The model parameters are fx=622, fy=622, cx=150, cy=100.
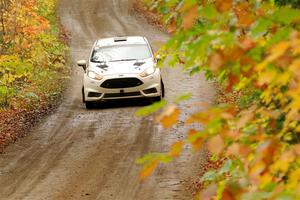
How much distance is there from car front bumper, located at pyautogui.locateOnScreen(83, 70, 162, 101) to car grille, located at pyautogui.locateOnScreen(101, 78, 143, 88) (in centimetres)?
5

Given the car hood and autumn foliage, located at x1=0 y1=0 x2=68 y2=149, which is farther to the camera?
the car hood

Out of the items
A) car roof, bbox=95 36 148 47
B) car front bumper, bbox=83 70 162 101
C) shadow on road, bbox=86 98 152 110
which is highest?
car roof, bbox=95 36 148 47

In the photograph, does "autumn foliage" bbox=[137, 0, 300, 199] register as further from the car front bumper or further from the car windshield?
the car windshield

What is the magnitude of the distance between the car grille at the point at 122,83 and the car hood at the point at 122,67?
205 millimetres

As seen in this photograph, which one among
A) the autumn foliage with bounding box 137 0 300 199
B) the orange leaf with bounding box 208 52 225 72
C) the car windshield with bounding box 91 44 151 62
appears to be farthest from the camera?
the car windshield with bounding box 91 44 151 62

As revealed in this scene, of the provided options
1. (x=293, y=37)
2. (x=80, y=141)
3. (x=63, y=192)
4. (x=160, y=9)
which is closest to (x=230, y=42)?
(x=293, y=37)

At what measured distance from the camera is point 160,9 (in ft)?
15.4

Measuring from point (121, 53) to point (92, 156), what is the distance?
18.4 ft

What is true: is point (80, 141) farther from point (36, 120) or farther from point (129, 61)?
point (129, 61)

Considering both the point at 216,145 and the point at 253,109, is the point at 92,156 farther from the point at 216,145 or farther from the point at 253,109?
the point at 216,145

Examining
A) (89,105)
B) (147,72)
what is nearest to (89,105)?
(89,105)

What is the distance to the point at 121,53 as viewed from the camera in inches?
682

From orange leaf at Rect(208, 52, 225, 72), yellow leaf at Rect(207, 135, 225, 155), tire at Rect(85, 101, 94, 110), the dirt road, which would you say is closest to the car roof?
the dirt road

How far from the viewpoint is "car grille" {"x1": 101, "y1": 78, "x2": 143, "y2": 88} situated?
16359 millimetres
